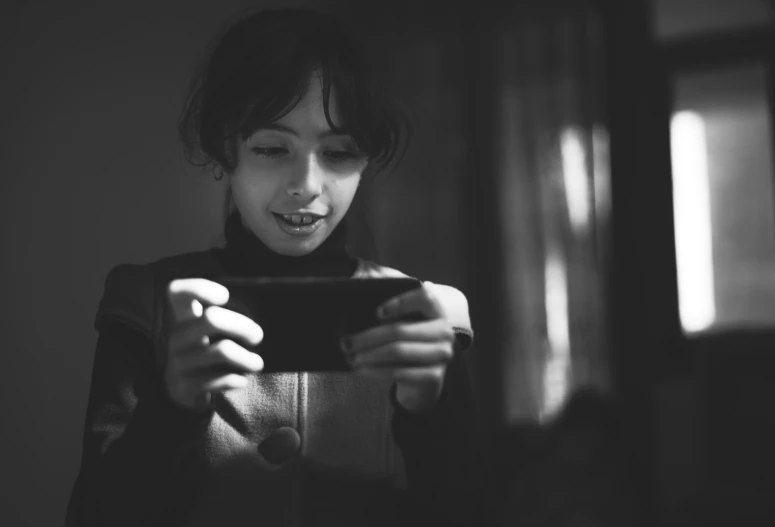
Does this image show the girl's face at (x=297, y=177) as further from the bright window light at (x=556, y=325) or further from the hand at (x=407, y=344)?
the bright window light at (x=556, y=325)

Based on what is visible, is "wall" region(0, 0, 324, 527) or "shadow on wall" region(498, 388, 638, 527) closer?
"wall" region(0, 0, 324, 527)

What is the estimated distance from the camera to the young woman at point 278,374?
64 cm

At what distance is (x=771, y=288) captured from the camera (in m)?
2.32

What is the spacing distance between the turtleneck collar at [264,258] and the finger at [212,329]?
16cm

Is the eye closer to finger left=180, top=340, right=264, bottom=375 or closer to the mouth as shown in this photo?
the mouth

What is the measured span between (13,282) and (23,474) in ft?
0.73

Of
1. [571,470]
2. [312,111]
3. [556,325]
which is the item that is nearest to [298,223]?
[312,111]

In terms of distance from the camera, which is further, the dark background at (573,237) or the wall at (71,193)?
the dark background at (573,237)

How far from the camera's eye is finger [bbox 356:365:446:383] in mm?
650

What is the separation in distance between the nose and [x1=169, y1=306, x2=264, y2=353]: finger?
0.58 feet

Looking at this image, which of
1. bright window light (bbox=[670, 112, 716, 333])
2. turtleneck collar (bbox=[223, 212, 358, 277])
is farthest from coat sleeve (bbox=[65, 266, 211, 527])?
bright window light (bbox=[670, 112, 716, 333])

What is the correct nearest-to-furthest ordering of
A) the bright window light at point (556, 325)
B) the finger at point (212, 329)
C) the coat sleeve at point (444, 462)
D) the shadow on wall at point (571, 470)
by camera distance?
the finger at point (212, 329) < the coat sleeve at point (444, 462) < the shadow on wall at point (571, 470) < the bright window light at point (556, 325)

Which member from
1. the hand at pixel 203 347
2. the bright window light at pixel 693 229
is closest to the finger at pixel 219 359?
the hand at pixel 203 347

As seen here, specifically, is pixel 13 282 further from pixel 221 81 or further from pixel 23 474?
pixel 221 81
